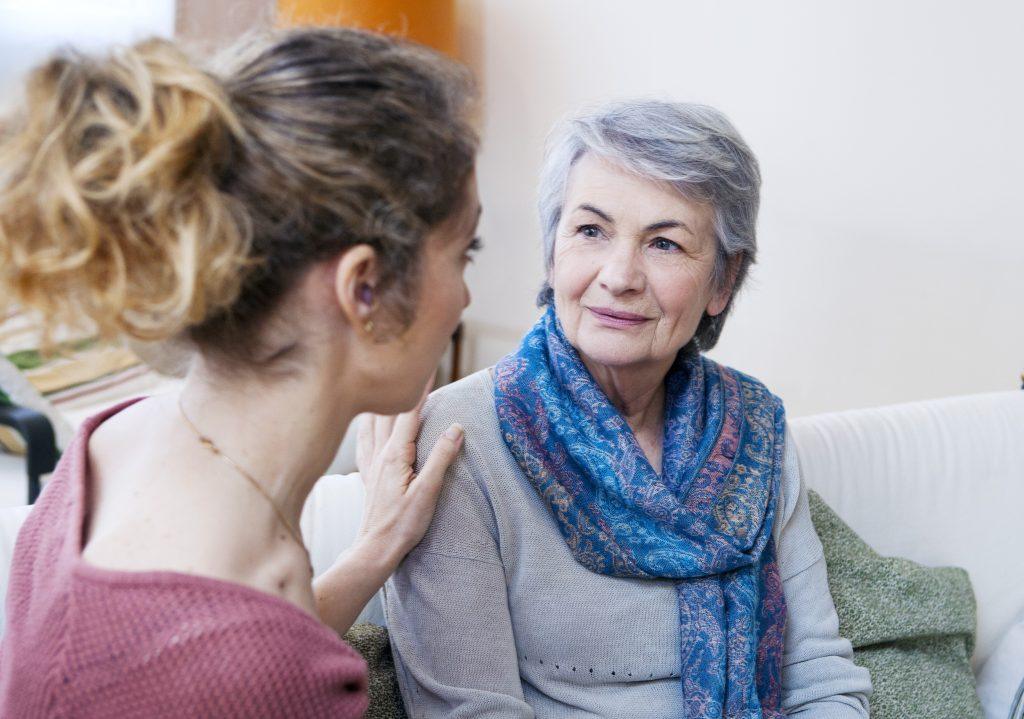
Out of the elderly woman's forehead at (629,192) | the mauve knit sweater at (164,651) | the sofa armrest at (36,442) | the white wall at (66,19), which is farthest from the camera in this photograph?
the white wall at (66,19)

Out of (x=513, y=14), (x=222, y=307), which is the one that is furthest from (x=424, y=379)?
(x=513, y=14)

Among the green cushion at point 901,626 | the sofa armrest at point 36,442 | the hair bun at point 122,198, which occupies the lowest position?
the sofa armrest at point 36,442

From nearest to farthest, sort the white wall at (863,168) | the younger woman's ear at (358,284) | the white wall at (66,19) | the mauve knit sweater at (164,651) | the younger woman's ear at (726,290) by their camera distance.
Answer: the mauve knit sweater at (164,651) < the younger woman's ear at (358,284) < the younger woman's ear at (726,290) < the white wall at (863,168) < the white wall at (66,19)

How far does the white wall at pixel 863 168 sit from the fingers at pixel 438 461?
1.91 m

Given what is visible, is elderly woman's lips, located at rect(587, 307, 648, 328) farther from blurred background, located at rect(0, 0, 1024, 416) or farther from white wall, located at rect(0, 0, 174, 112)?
white wall, located at rect(0, 0, 174, 112)

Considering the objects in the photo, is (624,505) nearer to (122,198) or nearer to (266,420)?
(266,420)

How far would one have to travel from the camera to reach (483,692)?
51.6 inches

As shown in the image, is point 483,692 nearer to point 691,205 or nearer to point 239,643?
point 239,643

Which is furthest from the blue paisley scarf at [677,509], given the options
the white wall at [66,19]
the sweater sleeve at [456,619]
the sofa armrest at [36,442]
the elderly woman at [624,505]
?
the white wall at [66,19]

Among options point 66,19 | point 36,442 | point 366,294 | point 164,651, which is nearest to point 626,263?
point 366,294

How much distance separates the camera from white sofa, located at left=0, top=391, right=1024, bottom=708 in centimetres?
209

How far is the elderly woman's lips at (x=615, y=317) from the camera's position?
1.51 meters

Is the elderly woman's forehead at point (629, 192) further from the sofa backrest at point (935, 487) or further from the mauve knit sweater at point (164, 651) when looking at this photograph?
the mauve knit sweater at point (164, 651)

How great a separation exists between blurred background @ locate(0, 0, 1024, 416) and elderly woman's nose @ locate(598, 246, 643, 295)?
1499mm
